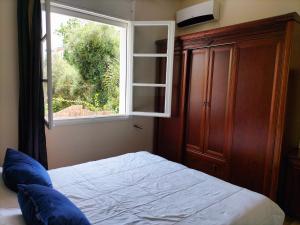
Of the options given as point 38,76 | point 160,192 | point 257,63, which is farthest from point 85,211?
point 257,63

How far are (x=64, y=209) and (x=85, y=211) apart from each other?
29 cm

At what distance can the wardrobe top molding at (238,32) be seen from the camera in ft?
6.93

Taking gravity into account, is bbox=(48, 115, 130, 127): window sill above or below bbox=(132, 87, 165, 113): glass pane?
below

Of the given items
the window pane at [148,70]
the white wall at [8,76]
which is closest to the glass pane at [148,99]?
the window pane at [148,70]

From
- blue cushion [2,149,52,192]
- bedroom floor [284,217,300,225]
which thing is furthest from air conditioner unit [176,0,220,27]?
blue cushion [2,149,52,192]

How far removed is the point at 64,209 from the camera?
1.09 m

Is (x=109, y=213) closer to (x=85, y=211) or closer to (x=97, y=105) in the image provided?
(x=85, y=211)

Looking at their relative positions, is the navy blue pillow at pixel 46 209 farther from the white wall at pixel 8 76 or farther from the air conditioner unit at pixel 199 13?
the air conditioner unit at pixel 199 13

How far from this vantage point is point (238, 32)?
7.98 ft

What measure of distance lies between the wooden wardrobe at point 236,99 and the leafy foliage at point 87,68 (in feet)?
2.53

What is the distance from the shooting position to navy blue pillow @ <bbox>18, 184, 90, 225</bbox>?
1.02 metres

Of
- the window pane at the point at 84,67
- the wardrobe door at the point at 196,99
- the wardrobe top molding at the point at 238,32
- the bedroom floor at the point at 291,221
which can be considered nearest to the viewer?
the wardrobe top molding at the point at 238,32

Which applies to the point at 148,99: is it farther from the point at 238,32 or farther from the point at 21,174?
the point at 21,174

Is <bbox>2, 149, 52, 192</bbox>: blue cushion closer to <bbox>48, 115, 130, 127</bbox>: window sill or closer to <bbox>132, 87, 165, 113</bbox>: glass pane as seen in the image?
<bbox>48, 115, 130, 127</bbox>: window sill
